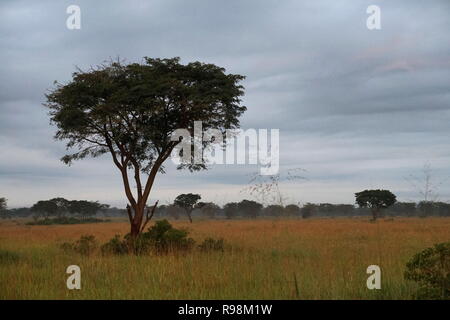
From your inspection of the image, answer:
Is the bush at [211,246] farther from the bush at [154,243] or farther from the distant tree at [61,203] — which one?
the distant tree at [61,203]

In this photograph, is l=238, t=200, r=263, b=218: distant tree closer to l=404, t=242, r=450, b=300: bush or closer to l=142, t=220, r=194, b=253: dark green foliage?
l=142, t=220, r=194, b=253: dark green foliage

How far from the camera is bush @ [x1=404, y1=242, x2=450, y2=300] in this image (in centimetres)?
→ 690

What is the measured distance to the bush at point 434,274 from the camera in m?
6.90

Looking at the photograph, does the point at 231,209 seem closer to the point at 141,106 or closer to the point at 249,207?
the point at 249,207

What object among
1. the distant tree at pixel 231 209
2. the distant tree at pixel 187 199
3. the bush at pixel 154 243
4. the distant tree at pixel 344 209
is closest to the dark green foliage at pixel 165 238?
the bush at pixel 154 243

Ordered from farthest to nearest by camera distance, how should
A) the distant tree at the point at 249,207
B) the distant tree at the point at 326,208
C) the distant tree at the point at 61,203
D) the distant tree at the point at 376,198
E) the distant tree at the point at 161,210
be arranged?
the distant tree at the point at 326,208
the distant tree at the point at 161,210
the distant tree at the point at 249,207
the distant tree at the point at 61,203
the distant tree at the point at 376,198

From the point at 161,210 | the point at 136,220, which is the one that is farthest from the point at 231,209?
the point at 136,220

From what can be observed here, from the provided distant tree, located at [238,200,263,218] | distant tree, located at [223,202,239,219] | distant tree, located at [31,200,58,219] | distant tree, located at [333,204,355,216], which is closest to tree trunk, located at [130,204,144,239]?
distant tree, located at [31,200,58,219]

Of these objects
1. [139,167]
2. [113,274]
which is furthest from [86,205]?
[113,274]

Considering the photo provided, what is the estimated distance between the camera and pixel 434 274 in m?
7.20

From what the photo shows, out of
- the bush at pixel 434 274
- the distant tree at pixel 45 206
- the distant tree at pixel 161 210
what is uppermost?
the bush at pixel 434 274
